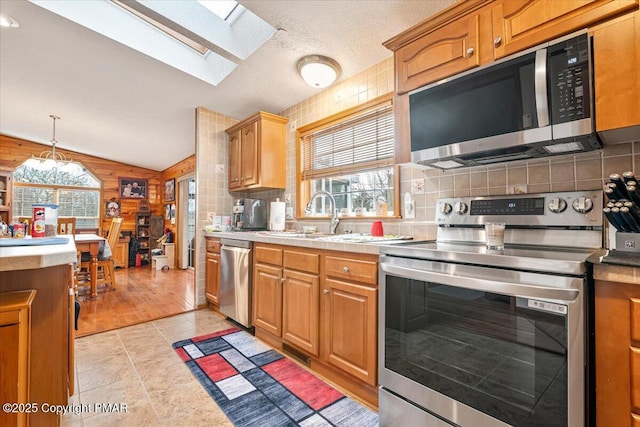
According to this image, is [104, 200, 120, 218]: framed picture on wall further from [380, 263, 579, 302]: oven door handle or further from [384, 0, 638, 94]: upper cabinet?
[380, 263, 579, 302]: oven door handle

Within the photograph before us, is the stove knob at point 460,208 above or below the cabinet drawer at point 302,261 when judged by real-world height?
above

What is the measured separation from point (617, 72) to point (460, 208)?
0.87m

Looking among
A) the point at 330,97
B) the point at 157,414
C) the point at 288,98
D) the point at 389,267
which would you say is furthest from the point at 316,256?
the point at 288,98

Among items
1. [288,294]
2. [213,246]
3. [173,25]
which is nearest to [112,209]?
[213,246]

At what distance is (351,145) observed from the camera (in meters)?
2.73

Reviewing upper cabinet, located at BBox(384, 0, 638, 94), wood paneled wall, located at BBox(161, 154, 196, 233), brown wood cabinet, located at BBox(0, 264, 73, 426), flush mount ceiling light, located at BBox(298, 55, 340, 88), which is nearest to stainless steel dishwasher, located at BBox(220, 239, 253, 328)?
brown wood cabinet, located at BBox(0, 264, 73, 426)

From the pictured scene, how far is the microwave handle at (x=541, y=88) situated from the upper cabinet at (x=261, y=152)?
249 centimetres

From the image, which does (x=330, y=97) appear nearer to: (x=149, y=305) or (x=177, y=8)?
(x=177, y=8)

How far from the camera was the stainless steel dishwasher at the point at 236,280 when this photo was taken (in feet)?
8.68

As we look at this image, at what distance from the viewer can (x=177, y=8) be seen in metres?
2.18

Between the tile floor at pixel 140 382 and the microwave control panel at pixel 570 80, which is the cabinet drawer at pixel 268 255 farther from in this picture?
the microwave control panel at pixel 570 80

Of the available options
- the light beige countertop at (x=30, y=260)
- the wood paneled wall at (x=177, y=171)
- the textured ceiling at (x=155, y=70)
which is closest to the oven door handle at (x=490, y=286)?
the light beige countertop at (x=30, y=260)

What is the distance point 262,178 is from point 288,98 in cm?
92

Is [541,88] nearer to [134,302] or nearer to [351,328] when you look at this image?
[351,328]
